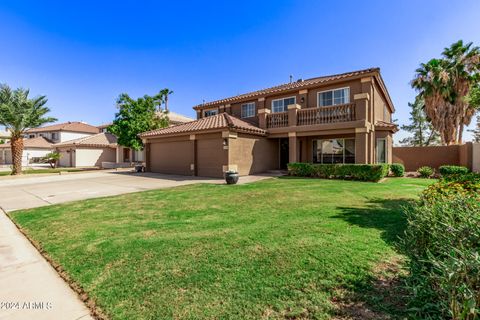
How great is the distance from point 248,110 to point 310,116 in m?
6.38

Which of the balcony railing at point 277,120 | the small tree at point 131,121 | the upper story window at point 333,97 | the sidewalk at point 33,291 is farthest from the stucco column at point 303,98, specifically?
the small tree at point 131,121

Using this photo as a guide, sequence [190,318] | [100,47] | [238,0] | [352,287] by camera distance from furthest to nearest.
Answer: [100,47], [238,0], [352,287], [190,318]

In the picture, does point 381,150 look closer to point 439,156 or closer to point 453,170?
point 453,170

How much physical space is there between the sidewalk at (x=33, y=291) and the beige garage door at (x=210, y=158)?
11.5 m

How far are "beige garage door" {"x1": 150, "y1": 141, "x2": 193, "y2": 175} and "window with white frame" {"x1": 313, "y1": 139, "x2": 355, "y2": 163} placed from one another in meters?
10.1

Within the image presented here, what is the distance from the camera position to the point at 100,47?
18.2 meters

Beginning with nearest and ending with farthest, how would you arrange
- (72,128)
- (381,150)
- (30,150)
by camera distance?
(381,150)
(30,150)
(72,128)

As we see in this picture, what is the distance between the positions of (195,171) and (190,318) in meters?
14.9

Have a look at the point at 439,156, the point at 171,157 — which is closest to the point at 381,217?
the point at 171,157

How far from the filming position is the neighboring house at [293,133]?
A: 14.6m

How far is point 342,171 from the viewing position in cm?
1382

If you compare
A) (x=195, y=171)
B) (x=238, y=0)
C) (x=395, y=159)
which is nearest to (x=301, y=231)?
(x=195, y=171)

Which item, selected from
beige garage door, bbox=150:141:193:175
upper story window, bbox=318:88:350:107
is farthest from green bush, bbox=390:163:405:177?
beige garage door, bbox=150:141:193:175

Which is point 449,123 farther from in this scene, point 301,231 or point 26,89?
point 26,89
